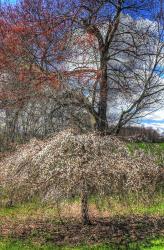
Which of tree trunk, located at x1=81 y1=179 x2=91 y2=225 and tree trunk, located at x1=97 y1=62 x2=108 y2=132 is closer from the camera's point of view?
tree trunk, located at x1=81 y1=179 x2=91 y2=225

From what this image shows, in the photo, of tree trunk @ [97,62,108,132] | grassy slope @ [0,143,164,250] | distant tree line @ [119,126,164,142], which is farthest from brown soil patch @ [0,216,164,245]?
tree trunk @ [97,62,108,132]

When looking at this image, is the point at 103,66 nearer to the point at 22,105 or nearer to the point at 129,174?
the point at 22,105

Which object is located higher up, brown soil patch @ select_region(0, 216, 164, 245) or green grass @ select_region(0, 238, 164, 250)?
brown soil patch @ select_region(0, 216, 164, 245)

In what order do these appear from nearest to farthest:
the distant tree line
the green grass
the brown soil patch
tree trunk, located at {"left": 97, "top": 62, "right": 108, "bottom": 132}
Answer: the green grass
the brown soil patch
the distant tree line
tree trunk, located at {"left": 97, "top": 62, "right": 108, "bottom": 132}

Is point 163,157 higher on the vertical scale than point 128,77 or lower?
lower

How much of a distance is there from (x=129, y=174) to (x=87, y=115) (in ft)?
20.0

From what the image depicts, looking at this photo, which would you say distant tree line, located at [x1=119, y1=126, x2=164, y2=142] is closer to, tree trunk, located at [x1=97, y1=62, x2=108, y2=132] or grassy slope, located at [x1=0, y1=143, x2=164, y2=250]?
grassy slope, located at [x1=0, y1=143, x2=164, y2=250]

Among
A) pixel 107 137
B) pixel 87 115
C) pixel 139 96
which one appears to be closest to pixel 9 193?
pixel 107 137

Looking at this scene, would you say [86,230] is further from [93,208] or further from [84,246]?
[93,208]

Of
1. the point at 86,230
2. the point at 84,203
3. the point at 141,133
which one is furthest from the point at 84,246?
the point at 141,133

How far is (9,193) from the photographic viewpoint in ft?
36.8

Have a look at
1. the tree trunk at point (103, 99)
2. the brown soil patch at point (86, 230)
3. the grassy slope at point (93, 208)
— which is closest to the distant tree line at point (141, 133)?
the grassy slope at point (93, 208)

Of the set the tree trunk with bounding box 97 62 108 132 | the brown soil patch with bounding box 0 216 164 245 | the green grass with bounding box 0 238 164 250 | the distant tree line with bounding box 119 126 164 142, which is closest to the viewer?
the green grass with bounding box 0 238 164 250

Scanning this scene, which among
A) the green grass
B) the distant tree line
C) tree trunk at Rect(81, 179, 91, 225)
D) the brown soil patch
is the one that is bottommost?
the green grass
